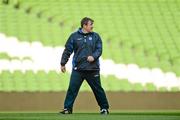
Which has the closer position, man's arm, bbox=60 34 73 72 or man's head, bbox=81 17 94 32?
man's head, bbox=81 17 94 32

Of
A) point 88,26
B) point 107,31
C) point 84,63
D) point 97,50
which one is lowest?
point 84,63

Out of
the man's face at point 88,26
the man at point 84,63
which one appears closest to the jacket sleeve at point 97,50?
the man at point 84,63

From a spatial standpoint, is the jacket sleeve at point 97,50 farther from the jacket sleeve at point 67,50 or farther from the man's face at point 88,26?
the jacket sleeve at point 67,50

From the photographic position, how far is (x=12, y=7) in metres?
18.7

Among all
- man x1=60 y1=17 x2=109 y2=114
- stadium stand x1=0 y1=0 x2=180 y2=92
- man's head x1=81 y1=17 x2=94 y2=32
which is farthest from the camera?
stadium stand x1=0 y1=0 x2=180 y2=92

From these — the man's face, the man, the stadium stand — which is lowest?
the man

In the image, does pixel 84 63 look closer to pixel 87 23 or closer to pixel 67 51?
pixel 67 51

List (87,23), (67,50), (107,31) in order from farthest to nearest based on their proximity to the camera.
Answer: (107,31) → (67,50) → (87,23)

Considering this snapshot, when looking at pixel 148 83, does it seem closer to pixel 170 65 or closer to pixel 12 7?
pixel 170 65

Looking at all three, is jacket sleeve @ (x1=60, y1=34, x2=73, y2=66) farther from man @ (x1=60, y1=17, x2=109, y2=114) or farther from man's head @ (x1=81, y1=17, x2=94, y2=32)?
man's head @ (x1=81, y1=17, x2=94, y2=32)

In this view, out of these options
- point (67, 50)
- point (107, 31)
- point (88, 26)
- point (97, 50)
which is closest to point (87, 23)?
point (88, 26)

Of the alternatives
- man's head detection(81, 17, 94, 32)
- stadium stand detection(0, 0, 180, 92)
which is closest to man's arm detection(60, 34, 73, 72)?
man's head detection(81, 17, 94, 32)

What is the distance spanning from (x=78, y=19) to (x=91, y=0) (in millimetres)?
1611

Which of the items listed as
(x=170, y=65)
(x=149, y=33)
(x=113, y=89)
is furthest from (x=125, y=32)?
(x=113, y=89)
